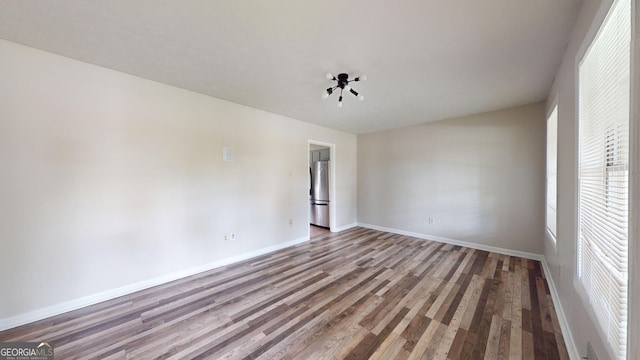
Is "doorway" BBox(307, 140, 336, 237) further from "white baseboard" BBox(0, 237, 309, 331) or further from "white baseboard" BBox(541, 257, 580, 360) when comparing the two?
"white baseboard" BBox(541, 257, 580, 360)

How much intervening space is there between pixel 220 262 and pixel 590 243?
12.5ft

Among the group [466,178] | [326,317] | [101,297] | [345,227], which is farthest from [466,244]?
[101,297]

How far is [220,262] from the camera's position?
10.9ft

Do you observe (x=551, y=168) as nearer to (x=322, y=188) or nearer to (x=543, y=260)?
(x=543, y=260)

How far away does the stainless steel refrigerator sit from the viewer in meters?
5.66

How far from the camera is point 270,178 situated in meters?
3.98

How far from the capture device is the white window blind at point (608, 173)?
3.16 ft

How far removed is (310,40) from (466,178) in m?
3.85

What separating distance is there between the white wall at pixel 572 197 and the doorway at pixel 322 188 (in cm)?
369

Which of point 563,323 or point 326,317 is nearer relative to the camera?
point 563,323

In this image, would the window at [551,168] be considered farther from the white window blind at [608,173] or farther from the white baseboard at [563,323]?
the white window blind at [608,173]

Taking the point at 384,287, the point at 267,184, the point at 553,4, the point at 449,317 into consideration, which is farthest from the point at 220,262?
the point at 553,4

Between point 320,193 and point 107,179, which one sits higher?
point 107,179

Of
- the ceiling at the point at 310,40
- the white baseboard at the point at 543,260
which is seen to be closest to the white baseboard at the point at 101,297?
the ceiling at the point at 310,40
